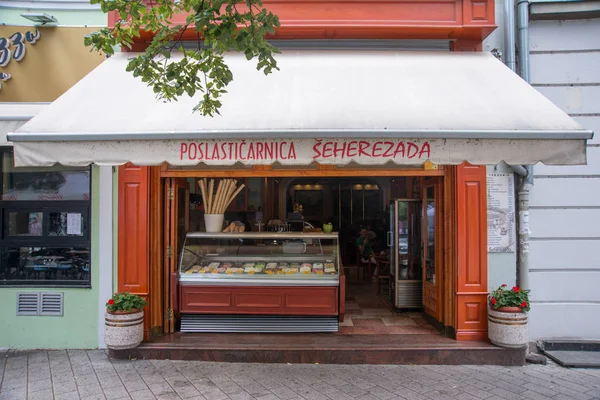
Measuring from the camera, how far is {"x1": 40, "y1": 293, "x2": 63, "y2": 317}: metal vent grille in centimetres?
578

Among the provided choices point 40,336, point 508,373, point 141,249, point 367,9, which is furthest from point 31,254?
point 508,373

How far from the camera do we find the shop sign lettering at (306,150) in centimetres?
445

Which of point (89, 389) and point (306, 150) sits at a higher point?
point (306, 150)

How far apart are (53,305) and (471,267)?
598 centimetres

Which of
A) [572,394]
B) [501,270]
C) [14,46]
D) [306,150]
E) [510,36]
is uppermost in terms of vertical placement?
[510,36]

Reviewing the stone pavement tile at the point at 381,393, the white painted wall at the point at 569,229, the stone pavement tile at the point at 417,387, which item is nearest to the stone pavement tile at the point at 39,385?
the stone pavement tile at the point at 381,393

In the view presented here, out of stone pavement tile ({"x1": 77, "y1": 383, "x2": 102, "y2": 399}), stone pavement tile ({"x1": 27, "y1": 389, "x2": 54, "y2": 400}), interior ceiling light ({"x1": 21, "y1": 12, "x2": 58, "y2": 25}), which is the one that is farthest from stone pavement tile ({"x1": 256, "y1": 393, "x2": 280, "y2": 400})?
interior ceiling light ({"x1": 21, "y1": 12, "x2": 58, "y2": 25})

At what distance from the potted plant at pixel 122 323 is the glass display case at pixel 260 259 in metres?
0.84

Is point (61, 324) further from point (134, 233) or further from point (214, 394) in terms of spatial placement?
point (214, 394)

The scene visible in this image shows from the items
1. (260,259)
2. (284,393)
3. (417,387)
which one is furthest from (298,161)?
(417,387)

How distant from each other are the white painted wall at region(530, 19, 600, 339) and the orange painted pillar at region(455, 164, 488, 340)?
80 cm

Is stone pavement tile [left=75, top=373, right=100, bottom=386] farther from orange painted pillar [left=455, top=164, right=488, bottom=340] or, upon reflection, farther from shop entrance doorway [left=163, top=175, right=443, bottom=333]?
orange painted pillar [left=455, top=164, right=488, bottom=340]

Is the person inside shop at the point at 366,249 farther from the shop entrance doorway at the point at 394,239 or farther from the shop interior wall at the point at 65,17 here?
the shop interior wall at the point at 65,17

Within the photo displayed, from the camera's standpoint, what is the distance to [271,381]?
4.84 m
